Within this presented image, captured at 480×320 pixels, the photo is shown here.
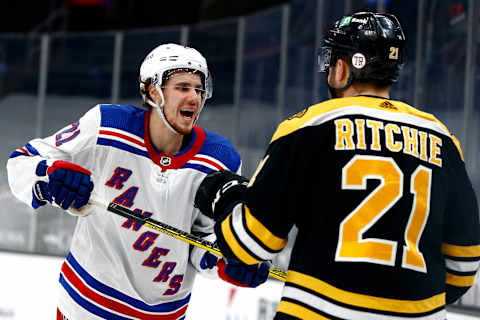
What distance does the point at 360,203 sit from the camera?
4.81ft

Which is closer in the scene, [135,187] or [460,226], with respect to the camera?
[460,226]

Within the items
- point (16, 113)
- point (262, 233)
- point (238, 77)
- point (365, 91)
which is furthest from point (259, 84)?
point (262, 233)

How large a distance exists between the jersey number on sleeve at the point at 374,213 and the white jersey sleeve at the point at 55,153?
106 cm

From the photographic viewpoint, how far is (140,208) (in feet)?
7.47

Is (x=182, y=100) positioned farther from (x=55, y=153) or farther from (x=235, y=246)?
(x=235, y=246)

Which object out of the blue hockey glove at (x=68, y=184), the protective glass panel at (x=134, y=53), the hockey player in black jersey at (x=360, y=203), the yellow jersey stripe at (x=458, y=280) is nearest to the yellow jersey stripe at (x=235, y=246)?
the hockey player in black jersey at (x=360, y=203)

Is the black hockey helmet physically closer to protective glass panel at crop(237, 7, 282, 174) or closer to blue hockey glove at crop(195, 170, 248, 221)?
blue hockey glove at crop(195, 170, 248, 221)

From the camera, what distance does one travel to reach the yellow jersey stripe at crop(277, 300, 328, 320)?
4.89ft

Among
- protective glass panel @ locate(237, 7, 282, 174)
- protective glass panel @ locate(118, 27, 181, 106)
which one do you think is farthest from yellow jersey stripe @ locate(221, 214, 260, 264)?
protective glass panel @ locate(118, 27, 181, 106)

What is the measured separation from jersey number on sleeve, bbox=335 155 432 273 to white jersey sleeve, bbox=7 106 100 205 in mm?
1055

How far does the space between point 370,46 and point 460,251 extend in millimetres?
485

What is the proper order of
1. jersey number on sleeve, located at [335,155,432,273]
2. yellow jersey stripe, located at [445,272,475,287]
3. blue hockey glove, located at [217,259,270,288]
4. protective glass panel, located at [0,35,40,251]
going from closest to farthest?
jersey number on sleeve, located at [335,155,432,273] → yellow jersey stripe, located at [445,272,475,287] → blue hockey glove, located at [217,259,270,288] → protective glass panel, located at [0,35,40,251]

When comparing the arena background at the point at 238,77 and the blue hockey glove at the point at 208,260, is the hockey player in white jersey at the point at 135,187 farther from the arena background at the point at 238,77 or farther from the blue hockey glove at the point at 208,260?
the arena background at the point at 238,77

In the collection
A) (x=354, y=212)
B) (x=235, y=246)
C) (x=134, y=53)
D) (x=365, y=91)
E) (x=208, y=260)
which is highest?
(x=134, y=53)
